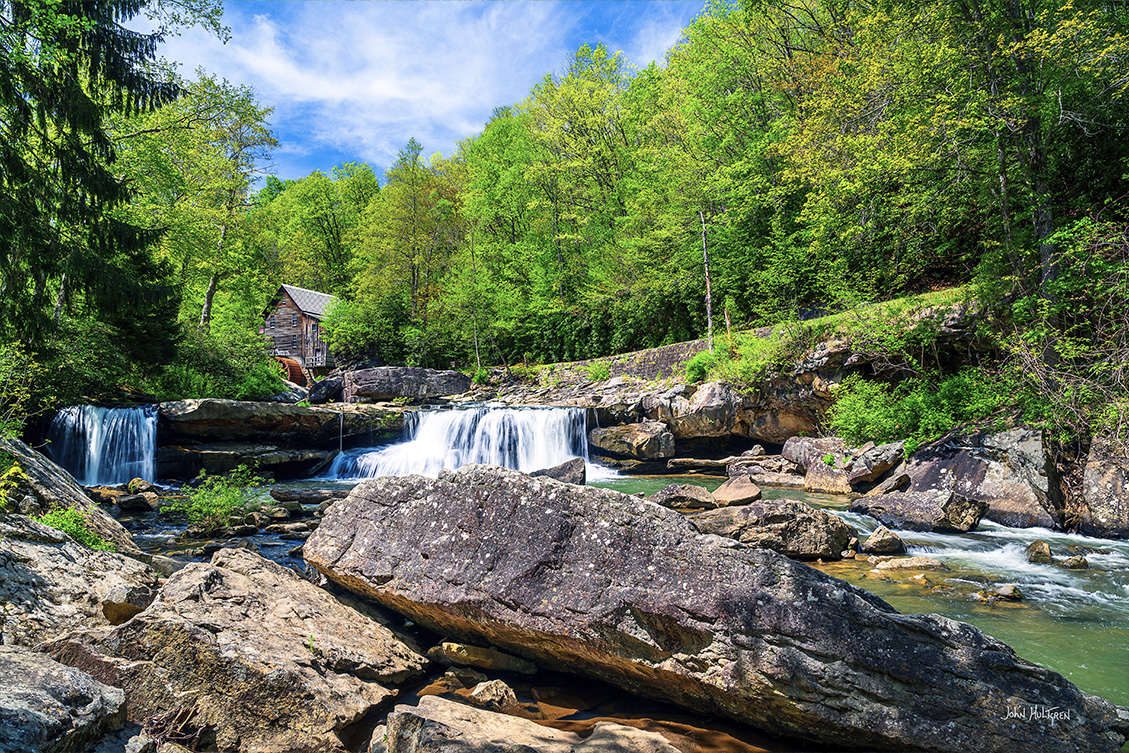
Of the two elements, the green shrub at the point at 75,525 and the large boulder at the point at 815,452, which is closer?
the green shrub at the point at 75,525

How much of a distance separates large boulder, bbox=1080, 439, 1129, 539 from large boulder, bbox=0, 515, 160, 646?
13.2 m

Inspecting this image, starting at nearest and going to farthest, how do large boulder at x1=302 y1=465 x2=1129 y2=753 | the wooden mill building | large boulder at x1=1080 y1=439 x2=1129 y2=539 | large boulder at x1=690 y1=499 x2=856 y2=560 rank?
large boulder at x1=302 y1=465 x2=1129 y2=753 < large boulder at x1=690 y1=499 x2=856 y2=560 < large boulder at x1=1080 y1=439 x2=1129 y2=539 < the wooden mill building

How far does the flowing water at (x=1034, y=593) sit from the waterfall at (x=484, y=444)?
408 inches

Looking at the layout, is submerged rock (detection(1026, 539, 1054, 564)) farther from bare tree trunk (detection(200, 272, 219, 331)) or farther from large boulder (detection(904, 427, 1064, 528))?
bare tree trunk (detection(200, 272, 219, 331))

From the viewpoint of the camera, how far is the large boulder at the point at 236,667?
3.10 meters

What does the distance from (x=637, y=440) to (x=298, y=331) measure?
103 ft

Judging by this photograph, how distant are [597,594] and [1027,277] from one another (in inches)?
504

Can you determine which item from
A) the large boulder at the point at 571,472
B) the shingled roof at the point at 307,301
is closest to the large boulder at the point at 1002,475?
the large boulder at the point at 571,472

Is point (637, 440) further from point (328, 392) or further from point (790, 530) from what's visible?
point (328, 392)

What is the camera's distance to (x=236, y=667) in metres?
3.26

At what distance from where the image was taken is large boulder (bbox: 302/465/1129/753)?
115 inches

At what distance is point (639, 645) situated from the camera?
350 centimetres

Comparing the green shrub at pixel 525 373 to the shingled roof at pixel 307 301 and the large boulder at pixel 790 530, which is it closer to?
the shingled roof at pixel 307 301
